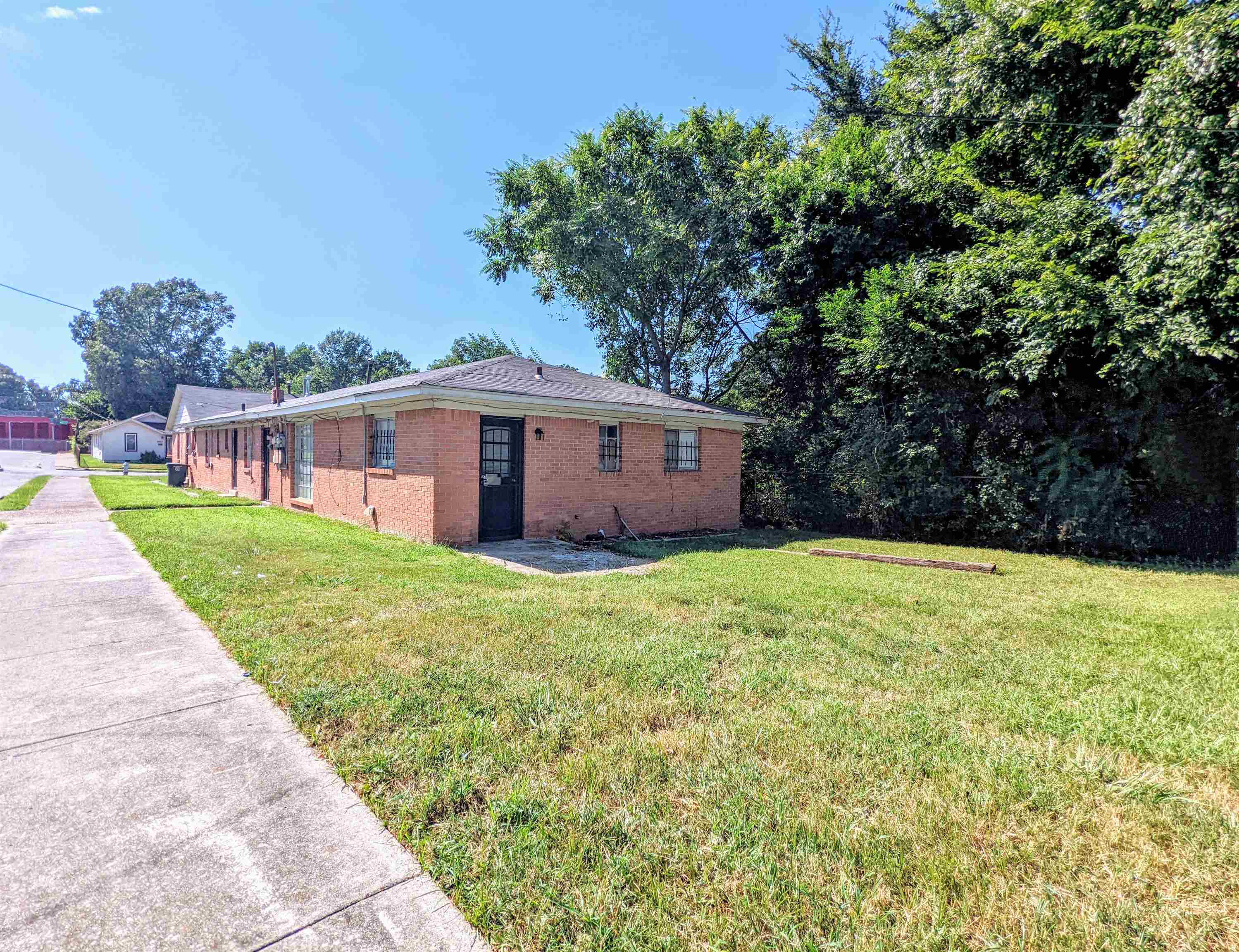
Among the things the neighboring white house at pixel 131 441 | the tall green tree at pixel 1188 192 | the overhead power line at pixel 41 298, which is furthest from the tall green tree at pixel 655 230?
the neighboring white house at pixel 131 441

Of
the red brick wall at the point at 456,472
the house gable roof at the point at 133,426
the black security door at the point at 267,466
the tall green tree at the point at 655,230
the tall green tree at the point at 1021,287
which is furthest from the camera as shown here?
the house gable roof at the point at 133,426

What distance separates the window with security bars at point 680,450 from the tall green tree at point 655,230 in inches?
245

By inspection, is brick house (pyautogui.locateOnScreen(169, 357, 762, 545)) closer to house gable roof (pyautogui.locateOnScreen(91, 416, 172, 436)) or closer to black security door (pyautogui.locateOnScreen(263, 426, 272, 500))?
black security door (pyautogui.locateOnScreen(263, 426, 272, 500))

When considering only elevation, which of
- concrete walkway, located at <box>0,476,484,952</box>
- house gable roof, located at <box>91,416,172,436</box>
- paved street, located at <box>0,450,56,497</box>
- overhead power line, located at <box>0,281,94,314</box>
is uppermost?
overhead power line, located at <box>0,281,94,314</box>

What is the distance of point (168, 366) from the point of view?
187 ft

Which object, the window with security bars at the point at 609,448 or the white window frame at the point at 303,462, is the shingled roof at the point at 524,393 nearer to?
the window with security bars at the point at 609,448

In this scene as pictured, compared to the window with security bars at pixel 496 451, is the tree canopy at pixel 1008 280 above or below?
above

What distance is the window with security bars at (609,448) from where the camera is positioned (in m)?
10.6

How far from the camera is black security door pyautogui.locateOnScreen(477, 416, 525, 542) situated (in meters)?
9.28

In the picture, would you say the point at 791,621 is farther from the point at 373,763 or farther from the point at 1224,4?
the point at 1224,4

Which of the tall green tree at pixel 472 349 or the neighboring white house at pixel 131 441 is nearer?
the tall green tree at pixel 472 349

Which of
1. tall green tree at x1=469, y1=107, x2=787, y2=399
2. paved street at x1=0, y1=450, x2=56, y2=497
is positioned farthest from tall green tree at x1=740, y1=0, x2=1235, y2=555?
paved street at x1=0, y1=450, x2=56, y2=497

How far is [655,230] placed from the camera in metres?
16.8

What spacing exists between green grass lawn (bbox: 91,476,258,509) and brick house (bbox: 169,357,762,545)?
231 cm
